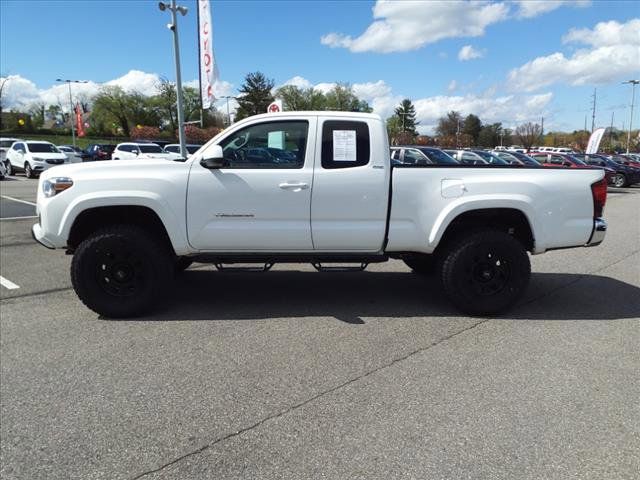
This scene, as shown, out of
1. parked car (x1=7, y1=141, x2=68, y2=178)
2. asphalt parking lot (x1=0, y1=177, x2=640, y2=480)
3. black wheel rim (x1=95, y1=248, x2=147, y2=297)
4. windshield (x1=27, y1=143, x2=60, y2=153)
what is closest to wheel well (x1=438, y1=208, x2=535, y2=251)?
asphalt parking lot (x1=0, y1=177, x2=640, y2=480)

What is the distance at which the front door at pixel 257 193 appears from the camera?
15.2ft

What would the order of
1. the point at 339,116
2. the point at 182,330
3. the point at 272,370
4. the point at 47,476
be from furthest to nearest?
the point at 339,116
the point at 182,330
the point at 272,370
the point at 47,476

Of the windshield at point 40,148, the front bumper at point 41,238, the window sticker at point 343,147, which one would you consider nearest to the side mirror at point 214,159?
the window sticker at point 343,147

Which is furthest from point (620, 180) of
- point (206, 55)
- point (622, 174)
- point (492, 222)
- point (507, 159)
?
point (492, 222)

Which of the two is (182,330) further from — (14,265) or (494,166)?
(14,265)

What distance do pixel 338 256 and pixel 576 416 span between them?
2.49 m

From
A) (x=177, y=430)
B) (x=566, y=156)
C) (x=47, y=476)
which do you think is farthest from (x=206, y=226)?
(x=566, y=156)

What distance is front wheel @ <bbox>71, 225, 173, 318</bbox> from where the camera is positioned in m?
4.69

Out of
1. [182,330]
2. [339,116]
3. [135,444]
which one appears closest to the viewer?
[135,444]

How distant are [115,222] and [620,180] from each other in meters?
27.5

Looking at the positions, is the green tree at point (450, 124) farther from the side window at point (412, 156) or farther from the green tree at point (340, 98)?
the side window at point (412, 156)

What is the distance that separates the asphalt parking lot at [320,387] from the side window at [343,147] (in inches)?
59.9

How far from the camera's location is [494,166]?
5.09m

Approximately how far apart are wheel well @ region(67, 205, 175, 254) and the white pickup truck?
0.01 m
